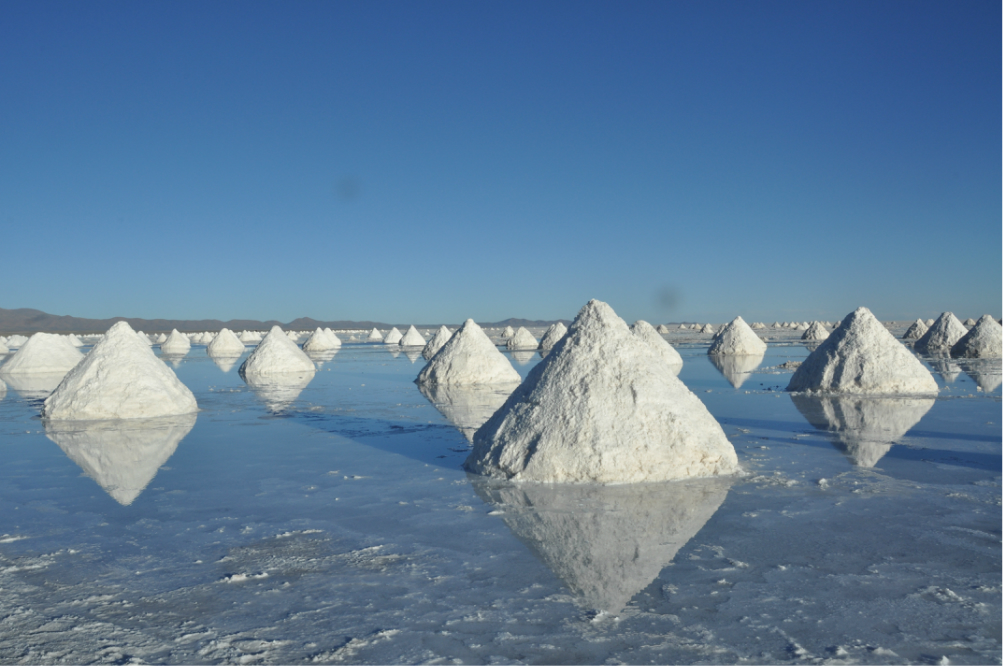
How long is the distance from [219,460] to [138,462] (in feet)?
2.78

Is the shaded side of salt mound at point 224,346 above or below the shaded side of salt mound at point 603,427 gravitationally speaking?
below

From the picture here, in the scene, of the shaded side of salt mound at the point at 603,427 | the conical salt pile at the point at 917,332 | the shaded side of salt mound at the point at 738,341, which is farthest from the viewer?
the conical salt pile at the point at 917,332

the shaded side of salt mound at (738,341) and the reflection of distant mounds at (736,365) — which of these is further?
the shaded side of salt mound at (738,341)

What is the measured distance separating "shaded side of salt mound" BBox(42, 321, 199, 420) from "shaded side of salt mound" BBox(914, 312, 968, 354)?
25.5 m

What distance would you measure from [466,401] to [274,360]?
968 cm

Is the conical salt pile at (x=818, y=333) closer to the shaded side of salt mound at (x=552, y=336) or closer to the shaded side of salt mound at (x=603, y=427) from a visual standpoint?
the shaded side of salt mound at (x=552, y=336)

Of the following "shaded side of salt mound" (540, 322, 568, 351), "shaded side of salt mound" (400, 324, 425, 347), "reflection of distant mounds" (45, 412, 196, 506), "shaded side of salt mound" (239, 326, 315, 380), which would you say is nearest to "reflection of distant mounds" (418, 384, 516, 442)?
"reflection of distant mounds" (45, 412, 196, 506)

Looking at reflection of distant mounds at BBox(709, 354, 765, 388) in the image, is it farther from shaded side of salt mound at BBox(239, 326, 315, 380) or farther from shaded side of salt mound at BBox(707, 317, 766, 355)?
shaded side of salt mound at BBox(239, 326, 315, 380)

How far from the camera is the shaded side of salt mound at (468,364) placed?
612 inches

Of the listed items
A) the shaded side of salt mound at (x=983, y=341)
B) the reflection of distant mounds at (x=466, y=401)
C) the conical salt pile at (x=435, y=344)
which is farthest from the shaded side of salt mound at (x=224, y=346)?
the shaded side of salt mound at (x=983, y=341)

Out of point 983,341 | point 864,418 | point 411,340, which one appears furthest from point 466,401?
point 411,340

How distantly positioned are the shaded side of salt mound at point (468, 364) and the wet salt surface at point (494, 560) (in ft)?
25.0

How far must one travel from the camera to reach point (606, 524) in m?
4.79

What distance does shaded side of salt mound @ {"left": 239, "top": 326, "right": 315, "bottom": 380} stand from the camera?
20.1 meters
